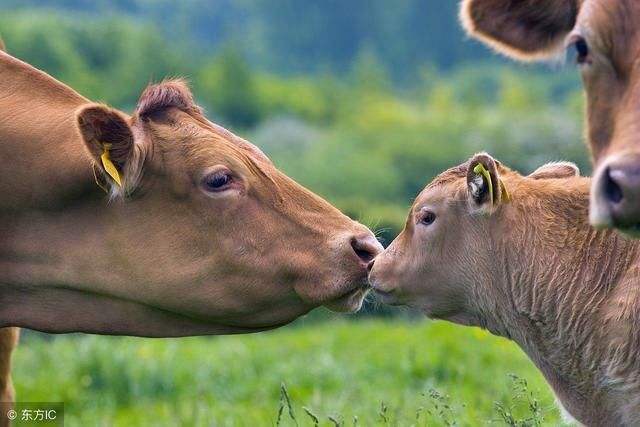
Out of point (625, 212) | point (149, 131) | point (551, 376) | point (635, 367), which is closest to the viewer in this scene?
point (625, 212)

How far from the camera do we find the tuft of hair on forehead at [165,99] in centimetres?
669

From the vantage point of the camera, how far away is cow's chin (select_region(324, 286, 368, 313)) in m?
6.36

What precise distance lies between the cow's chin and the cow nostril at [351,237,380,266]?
0.16 meters

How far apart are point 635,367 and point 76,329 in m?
2.98

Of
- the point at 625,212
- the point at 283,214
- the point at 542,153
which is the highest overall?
the point at 625,212

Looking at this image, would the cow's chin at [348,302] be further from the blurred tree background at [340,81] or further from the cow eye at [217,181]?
the blurred tree background at [340,81]

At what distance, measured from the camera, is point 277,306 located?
21.4 ft

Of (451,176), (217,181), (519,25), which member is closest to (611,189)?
(519,25)

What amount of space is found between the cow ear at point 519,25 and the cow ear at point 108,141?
1.88 metres

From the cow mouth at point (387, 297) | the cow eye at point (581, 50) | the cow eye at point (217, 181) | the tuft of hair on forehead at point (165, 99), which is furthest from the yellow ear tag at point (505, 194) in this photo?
the tuft of hair on forehead at point (165, 99)

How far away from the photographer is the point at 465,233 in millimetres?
6668

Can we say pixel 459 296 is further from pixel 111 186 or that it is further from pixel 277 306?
pixel 111 186

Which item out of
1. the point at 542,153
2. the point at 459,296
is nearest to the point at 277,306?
the point at 459,296

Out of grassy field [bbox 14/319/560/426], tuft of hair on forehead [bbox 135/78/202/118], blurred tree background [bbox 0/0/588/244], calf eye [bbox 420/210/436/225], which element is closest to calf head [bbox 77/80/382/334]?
tuft of hair on forehead [bbox 135/78/202/118]
